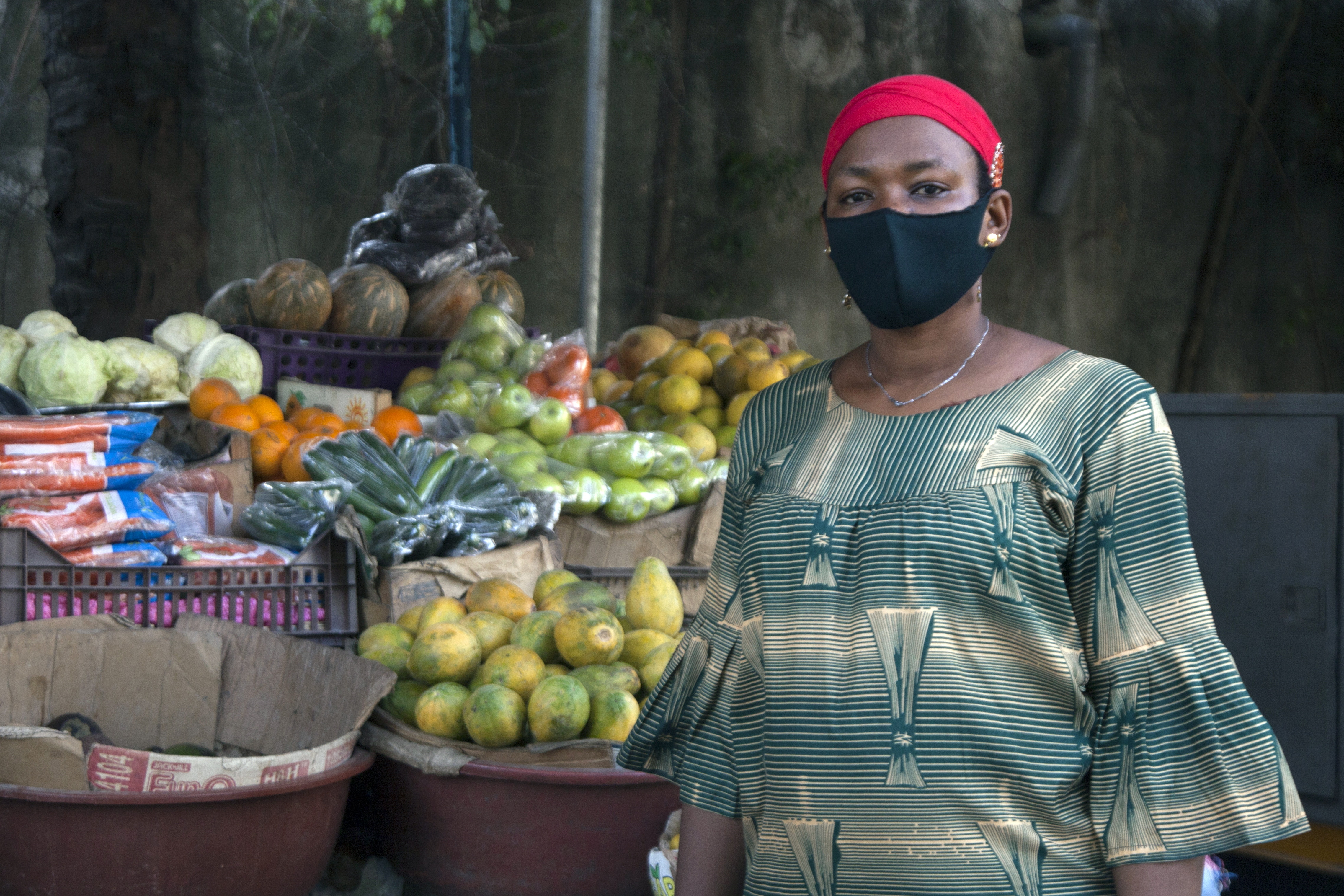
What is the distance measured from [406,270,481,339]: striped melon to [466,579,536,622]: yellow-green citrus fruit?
1.86 metres

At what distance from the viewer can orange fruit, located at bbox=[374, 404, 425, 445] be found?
12.3ft

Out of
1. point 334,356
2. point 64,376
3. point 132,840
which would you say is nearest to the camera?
point 132,840

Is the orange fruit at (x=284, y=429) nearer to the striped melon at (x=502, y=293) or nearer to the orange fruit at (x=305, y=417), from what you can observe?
the orange fruit at (x=305, y=417)

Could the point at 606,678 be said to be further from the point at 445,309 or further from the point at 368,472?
the point at 445,309

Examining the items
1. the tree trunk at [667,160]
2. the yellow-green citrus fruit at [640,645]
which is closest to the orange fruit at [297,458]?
the yellow-green citrus fruit at [640,645]

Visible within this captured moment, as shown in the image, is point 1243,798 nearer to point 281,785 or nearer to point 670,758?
point 670,758

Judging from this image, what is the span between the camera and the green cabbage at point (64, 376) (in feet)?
12.2

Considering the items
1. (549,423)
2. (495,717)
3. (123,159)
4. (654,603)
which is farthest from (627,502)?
(123,159)

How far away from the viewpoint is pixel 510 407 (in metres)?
3.91

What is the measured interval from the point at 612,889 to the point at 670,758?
1112 millimetres

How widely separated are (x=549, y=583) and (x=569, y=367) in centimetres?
147

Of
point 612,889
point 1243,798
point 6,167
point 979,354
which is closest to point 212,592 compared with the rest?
point 612,889

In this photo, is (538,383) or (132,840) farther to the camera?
(538,383)

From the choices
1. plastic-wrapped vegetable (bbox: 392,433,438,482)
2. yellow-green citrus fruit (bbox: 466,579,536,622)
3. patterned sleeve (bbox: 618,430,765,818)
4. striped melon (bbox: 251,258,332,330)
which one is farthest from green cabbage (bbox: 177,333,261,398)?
patterned sleeve (bbox: 618,430,765,818)
